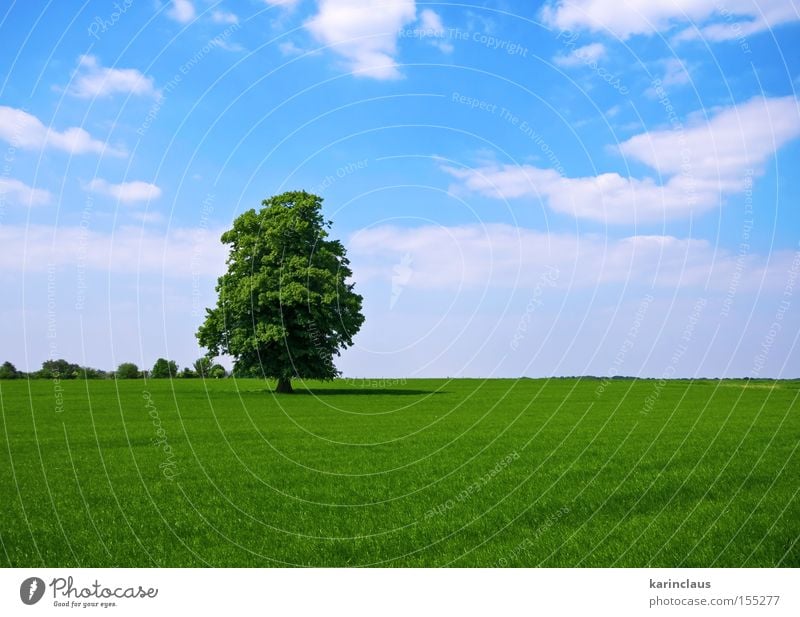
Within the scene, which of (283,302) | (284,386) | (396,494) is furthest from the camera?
(284,386)

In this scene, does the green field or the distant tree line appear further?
the distant tree line

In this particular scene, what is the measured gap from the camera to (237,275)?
6394cm

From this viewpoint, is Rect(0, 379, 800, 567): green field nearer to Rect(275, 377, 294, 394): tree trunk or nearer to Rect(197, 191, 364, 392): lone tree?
Rect(197, 191, 364, 392): lone tree

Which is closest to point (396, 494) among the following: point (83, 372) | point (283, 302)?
point (283, 302)

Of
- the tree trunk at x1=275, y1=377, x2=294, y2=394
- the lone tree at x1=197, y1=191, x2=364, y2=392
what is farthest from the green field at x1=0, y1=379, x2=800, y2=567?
the tree trunk at x1=275, y1=377, x2=294, y2=394

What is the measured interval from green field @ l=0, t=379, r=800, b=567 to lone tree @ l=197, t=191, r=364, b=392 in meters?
23.5

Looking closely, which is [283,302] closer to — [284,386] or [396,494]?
[284,386]

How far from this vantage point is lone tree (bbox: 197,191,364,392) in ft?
199

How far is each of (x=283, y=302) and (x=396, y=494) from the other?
143 feet

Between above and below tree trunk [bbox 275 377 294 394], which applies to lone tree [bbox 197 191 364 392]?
above

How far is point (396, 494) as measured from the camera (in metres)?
17.3

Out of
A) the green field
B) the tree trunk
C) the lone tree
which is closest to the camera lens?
the green field

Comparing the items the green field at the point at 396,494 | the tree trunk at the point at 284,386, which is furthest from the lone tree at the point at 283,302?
the green field at the point at 396,494

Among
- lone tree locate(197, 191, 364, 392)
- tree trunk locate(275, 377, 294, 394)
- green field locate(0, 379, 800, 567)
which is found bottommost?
green field locate(0, 379, 800, 567)
